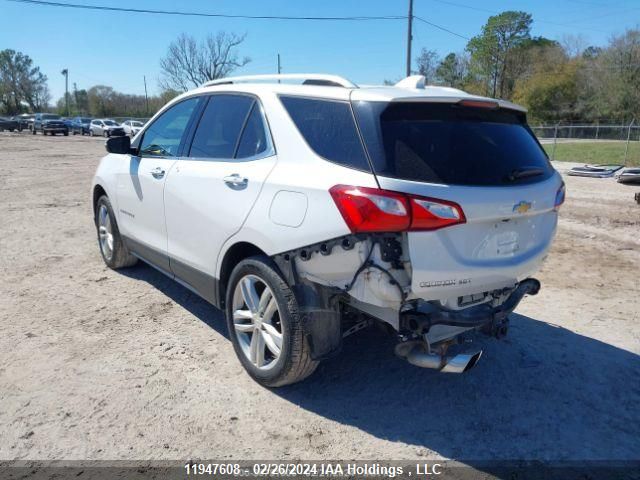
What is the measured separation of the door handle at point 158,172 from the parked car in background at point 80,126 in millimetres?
49895

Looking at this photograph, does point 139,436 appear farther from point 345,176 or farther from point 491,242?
point 491,242

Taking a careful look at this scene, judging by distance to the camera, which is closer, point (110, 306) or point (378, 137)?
point (378, 137)

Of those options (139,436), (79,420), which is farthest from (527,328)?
(79,420)

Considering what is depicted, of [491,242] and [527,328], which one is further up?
[491,242]

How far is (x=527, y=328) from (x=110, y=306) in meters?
3.76

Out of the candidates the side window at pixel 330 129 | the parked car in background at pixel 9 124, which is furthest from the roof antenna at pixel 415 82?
the parked car in background at pixel 9 124

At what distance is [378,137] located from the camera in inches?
102

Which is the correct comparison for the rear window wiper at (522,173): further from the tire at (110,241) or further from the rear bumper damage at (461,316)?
the tire at (110,241)

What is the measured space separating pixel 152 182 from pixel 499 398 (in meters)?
3.20

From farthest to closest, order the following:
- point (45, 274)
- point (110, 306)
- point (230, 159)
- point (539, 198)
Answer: point (45, 274) < point (110, 306) < point (230, 159) < point (539, 198)

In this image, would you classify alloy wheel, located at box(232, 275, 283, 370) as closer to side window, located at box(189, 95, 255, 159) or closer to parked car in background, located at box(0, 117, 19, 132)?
side window, located at box(189, 95, 255, 159)

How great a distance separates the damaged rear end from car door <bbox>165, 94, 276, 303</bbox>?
1.89 feet

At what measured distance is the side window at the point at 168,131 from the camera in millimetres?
4145

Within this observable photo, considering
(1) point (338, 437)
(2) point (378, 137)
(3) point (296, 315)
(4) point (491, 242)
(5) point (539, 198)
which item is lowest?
(1) point (338, 437)
